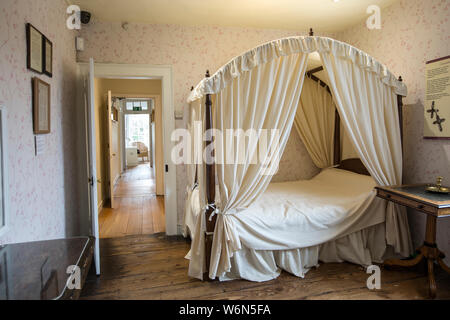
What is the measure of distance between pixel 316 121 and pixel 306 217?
65.2 inches

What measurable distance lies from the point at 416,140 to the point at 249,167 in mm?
1848

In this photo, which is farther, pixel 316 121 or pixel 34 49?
pixel 316 121

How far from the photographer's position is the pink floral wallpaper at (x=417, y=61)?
2.64 m

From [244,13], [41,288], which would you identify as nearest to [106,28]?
[244,13]

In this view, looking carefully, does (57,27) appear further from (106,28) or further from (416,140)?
(416,140)

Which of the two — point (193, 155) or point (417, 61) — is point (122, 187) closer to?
point (193, 155)

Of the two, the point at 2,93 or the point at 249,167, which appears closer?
the point at 2,93

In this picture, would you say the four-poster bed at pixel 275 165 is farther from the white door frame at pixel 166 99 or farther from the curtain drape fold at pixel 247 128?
the white door frame at pixel 166 99

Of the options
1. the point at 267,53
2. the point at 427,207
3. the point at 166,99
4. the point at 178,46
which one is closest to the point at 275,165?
the point at 267,53

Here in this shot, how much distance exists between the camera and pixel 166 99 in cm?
359

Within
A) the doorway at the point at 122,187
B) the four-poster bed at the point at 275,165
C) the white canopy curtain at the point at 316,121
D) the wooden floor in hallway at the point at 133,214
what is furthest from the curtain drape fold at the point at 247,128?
the wooden floor in hallway at the point at 133,214

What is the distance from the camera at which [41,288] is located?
1062 millimetres

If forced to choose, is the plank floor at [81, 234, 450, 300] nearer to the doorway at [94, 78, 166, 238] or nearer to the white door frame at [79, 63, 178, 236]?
the white door frame at [79, 63, 178, 236]

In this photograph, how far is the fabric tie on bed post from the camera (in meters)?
2.53
